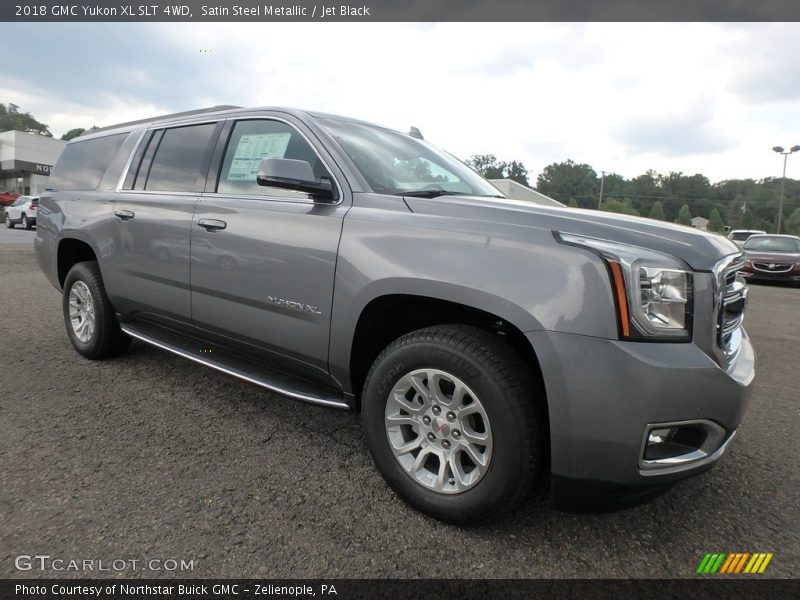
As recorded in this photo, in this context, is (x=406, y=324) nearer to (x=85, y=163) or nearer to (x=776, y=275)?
(x=85, y=163)

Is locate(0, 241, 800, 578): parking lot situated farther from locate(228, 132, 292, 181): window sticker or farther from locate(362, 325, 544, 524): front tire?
locate(228, 132, 292, 181): window sticker

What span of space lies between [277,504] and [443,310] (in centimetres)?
112

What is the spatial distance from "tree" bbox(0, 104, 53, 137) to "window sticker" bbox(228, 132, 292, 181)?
101451 mm

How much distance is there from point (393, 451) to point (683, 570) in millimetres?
1194

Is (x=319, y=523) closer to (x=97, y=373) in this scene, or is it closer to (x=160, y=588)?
(x=160, y=588)

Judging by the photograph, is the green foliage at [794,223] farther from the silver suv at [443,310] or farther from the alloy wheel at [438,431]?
the alloy wheel at [438,431]

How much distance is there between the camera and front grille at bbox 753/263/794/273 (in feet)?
44.6

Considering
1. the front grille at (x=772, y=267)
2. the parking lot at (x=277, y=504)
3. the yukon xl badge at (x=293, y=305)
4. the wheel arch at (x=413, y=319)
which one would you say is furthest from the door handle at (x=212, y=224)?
the front grille at (x=772, y=267)

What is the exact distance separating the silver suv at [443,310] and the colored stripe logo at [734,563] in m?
0.43

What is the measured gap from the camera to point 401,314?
249 cm

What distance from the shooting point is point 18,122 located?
285 feet

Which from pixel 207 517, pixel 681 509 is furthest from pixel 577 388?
pixel 207 517

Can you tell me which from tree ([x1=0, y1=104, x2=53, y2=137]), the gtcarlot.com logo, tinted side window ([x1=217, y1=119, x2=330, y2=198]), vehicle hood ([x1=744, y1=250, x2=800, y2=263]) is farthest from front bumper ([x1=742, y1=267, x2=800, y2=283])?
tree ([x1=0, y1=104, x2=53, y2=137])

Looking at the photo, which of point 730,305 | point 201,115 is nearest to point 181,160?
point 201,115
